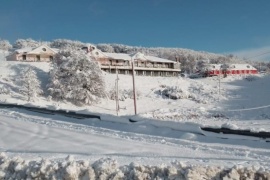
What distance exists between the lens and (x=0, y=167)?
38.7ft

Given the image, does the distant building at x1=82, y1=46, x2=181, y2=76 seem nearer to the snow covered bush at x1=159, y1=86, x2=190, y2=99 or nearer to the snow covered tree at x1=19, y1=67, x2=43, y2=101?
the snow covered bush at x1=159, y1=86, x2=190, y2=99

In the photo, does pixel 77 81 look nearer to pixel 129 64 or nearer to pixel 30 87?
pixel 30 87

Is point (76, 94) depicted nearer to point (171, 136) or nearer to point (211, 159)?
point (171, 136)

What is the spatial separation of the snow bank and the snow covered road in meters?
1.42

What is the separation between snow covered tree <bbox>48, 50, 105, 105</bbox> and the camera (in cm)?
5431

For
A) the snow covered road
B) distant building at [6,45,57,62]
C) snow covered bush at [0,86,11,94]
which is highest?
distant building at [6,45,57,62]

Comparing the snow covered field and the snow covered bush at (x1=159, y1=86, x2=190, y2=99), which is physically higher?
the snow covered bush at (x1=159, y1=86, x2=190, y2=99)

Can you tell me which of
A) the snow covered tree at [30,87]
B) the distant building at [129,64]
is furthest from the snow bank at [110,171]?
the distant building at [129,64]

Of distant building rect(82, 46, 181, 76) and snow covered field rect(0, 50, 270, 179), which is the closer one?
snow covered field rect(0, 50, 270, 179)

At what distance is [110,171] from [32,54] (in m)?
80.0

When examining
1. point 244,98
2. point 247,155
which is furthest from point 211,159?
point 244,98

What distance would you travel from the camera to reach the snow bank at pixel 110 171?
9.48 meters

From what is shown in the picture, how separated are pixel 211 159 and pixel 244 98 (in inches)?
2308

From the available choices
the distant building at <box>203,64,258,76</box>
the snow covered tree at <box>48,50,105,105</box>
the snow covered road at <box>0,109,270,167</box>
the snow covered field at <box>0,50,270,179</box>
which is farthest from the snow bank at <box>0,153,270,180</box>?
the distant building at <box>203,64,258,76</box>
